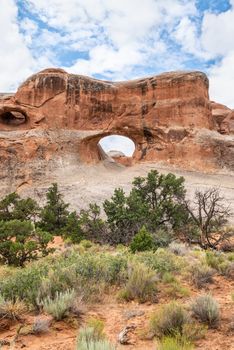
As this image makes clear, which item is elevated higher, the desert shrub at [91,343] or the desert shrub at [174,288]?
the desert shrub at [91,343]

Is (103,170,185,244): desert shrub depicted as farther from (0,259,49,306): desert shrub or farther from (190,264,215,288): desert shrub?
(0,259,49,306): desert shrub

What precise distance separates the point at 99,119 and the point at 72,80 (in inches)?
183

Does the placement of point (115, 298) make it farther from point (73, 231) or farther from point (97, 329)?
point (73, 231)

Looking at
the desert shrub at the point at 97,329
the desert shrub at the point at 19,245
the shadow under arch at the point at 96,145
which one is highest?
the shadow under arch at the point at 96,145

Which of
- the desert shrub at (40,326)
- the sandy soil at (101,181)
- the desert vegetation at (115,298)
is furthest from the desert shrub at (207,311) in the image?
the sandy soil at (101,181)

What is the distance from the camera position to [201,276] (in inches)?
324

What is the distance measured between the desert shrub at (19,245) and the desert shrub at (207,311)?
27.7 ft

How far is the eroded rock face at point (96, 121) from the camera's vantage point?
34719 millimetres

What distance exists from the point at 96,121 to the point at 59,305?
32.8 m

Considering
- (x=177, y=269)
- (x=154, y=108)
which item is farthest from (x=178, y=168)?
(x=177, y=269)

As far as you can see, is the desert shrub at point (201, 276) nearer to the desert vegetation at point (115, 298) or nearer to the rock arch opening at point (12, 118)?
the desert vegetation at point (115, 298)

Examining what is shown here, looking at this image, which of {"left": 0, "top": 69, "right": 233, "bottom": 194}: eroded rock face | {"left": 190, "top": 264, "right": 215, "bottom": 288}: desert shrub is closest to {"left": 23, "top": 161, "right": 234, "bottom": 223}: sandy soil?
{"left": 0, "top": 69, "right": 233, "bottom": 194}: eroded rock face

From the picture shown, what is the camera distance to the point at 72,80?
37.2m

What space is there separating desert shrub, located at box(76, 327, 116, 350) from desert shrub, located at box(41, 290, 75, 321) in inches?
44.0
